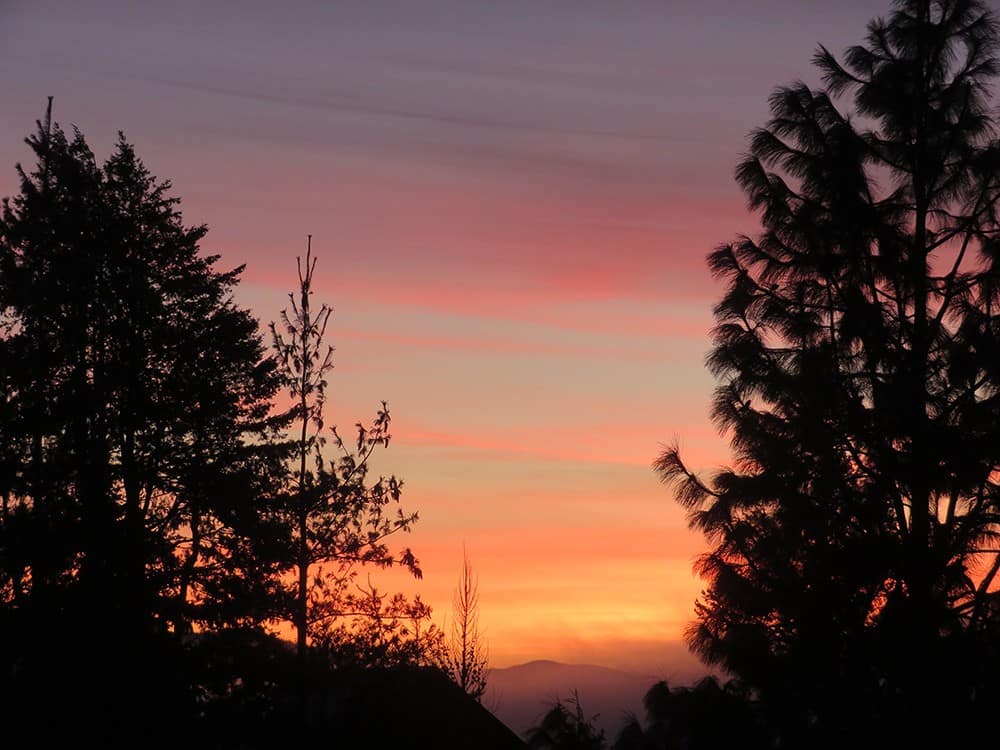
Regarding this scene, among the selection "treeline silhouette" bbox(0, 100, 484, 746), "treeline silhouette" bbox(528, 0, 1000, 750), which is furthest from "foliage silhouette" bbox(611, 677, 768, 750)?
"treeline silhouette" bbox(0, 100, 484, 746)

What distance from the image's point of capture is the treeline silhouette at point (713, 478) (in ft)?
62.9

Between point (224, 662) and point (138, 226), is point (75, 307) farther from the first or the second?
point (224, 662)

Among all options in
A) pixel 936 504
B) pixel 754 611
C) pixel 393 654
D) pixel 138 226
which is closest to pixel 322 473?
pixel 393 654

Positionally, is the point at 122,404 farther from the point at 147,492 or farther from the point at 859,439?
the point at 859,439

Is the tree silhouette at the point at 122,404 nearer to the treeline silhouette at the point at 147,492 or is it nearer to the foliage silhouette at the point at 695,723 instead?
the treeline silhouette at the point at 147,492

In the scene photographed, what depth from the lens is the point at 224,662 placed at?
90.3 ft

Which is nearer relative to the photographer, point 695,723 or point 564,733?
point 564,733

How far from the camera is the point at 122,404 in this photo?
30656 mm

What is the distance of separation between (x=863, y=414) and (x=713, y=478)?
2.89 m

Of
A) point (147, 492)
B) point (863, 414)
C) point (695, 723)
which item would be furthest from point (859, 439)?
point (147, 492)

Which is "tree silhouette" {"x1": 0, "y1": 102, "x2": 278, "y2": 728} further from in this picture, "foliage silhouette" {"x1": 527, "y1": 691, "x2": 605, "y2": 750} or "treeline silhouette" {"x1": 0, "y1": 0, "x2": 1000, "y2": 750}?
"foliage silhouette" {"x1": 527, "y1": 691, "x2": 605, "y2": 750}

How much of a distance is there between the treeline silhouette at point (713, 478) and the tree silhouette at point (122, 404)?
78mm

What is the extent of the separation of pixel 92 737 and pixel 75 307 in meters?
11.7

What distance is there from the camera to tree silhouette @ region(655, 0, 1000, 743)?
61.5 feet
